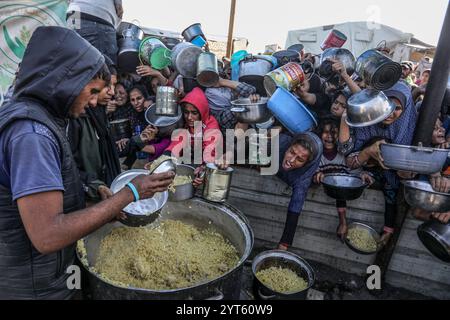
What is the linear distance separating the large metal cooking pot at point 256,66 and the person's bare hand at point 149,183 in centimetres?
293

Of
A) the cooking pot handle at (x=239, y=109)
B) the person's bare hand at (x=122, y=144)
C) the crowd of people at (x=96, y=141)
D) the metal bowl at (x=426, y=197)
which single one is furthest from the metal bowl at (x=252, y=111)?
the person's bare hand at (x=122, y=144)

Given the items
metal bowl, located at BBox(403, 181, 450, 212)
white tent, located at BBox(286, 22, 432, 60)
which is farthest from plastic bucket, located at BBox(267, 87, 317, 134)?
white tent, located at BBox(286, 22, 432, 60)

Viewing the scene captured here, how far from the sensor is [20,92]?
129 centimetres

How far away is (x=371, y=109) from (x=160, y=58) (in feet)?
9.86

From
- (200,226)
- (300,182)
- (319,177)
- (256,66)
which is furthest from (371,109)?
(200,226)

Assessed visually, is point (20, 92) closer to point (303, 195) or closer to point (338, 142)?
point (303, 195)

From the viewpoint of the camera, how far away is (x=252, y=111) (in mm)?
3240

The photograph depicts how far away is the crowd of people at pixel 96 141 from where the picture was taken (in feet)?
3.89

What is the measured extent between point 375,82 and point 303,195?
52.7 inches

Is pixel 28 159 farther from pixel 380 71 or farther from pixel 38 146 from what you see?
pixel 380 71

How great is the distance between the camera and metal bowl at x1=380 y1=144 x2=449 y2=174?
7.57ft

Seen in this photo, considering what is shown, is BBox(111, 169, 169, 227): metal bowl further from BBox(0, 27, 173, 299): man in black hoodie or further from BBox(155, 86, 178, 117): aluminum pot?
BBox(155, 86, 178, 117): aluminum pot

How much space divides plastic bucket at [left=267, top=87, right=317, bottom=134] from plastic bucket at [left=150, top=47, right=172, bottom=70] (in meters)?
2.14

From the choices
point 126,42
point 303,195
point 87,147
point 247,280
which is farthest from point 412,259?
point 126,42
